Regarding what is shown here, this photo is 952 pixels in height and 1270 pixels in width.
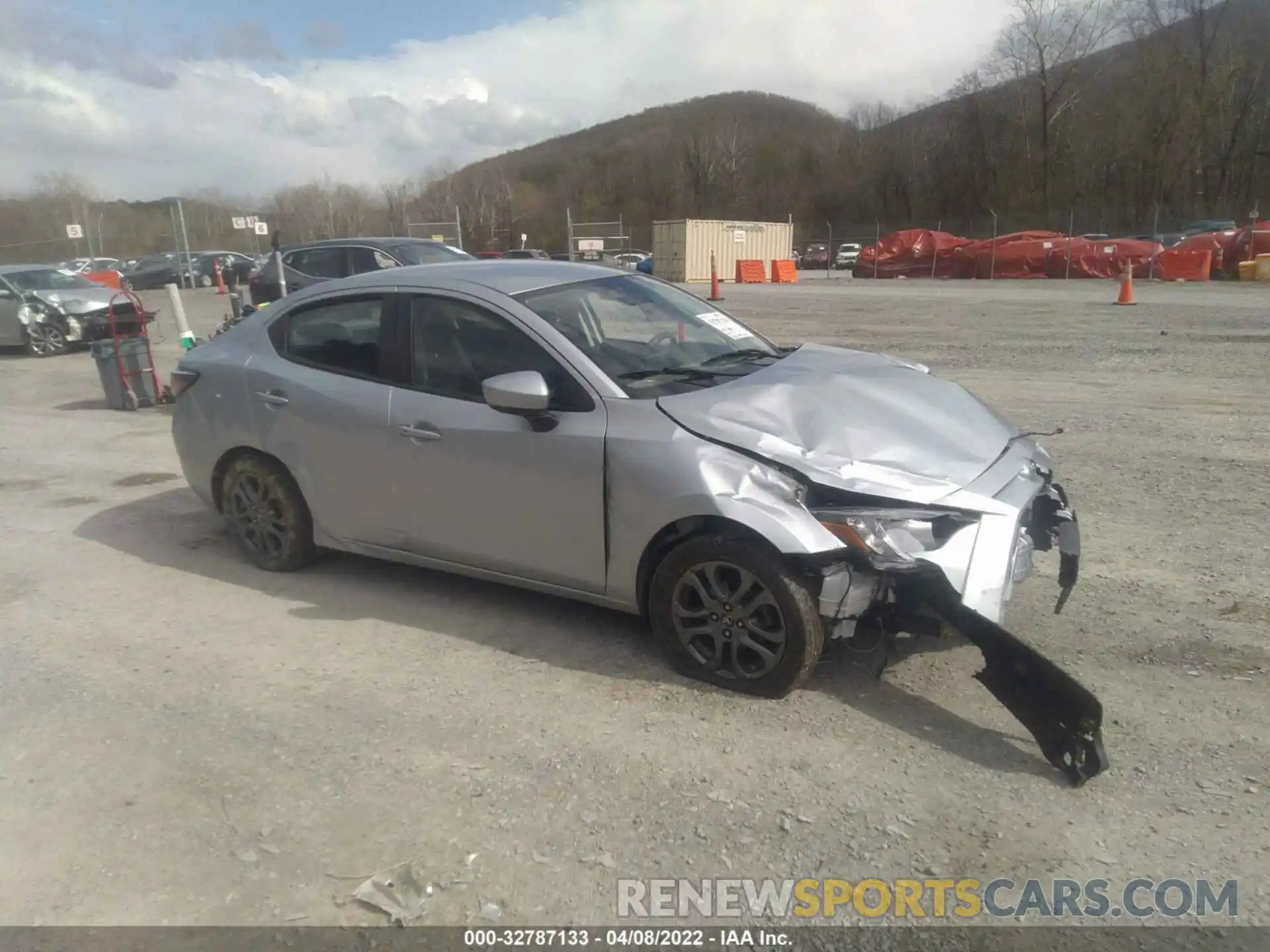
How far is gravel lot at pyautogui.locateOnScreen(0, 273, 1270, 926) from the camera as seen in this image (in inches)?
111

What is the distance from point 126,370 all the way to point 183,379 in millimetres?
6080

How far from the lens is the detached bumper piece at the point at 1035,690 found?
3.09m

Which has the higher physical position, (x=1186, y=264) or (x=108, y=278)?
(x=108, y=278)

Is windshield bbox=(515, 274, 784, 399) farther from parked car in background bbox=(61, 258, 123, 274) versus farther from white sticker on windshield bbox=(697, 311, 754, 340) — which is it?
parked car in background bbox=(61, 258, 123, 274)

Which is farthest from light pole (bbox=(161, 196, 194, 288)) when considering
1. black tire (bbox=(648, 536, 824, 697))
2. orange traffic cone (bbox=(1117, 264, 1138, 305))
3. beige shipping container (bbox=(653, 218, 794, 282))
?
black tire (bbox=(648, 536, 824, 697))

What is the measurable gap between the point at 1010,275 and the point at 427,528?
3360 cm

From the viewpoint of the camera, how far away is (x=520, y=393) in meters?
3.95

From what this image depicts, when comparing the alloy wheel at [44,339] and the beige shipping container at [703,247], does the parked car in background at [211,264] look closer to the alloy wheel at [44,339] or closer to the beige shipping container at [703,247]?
the beige shipping container at [703,247]

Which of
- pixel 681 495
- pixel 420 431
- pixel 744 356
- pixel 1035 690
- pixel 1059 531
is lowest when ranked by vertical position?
pixel 1035 690

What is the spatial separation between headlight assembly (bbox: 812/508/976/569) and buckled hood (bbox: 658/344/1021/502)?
0.25 ft

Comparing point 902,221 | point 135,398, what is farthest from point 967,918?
point 902,221

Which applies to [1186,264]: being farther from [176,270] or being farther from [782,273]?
A: [176,270]

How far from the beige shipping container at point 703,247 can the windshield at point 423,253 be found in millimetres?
22697

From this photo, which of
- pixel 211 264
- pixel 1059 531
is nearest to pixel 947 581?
pixel 1059 531
